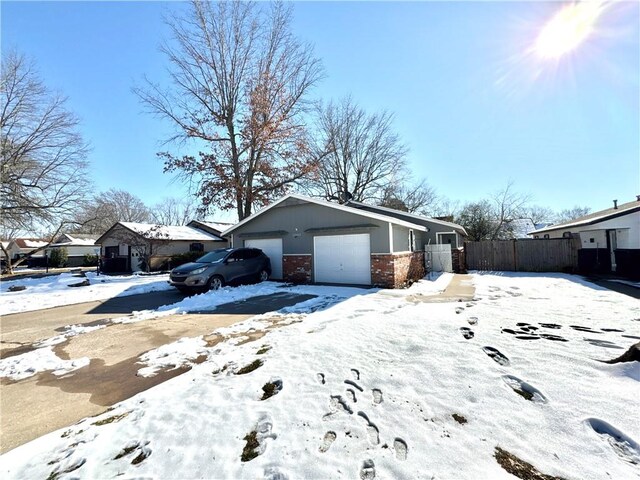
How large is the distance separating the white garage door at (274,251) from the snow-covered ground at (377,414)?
26.4ft

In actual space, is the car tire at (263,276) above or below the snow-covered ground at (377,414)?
above

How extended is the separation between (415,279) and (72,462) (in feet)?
40.2

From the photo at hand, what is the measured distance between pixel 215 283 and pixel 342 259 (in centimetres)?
482

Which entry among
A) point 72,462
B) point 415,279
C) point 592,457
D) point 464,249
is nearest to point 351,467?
point 592,457

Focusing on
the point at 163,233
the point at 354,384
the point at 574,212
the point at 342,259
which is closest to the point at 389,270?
the point at 342,259

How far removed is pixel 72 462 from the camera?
233 cm

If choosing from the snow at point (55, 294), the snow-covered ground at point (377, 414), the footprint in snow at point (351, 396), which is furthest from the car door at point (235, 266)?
the footprint in snow at point (351, 396)

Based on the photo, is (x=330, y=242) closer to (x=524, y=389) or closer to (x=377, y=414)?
(x=524, y=389)

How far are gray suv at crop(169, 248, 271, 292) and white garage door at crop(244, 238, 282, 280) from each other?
0.38 meters

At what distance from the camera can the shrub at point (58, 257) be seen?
107ft

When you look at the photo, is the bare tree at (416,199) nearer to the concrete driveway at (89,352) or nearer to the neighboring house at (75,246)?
the concrete driveway at (89,352)

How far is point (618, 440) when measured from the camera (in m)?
2.33

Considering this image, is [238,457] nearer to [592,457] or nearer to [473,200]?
[592,457]

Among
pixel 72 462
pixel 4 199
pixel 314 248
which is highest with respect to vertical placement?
pixel 4 199
